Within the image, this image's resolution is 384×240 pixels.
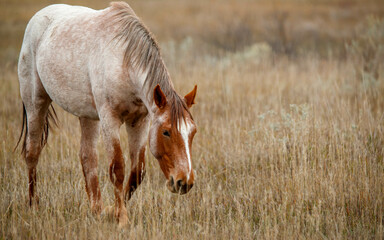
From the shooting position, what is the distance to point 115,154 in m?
3.89

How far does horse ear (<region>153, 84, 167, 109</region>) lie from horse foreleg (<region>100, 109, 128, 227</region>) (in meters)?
0.70

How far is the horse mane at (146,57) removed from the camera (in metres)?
3.32

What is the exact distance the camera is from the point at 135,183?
4148 mm

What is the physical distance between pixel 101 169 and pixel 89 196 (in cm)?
65

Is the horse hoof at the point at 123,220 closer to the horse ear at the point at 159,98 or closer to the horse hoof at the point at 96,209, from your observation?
the horse hoof at the point at 96,209

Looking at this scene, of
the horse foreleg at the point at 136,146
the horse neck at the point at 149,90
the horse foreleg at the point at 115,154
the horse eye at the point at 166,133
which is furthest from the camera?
the horse foreleg at the point at 136,146

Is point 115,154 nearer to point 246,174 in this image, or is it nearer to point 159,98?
point 159,98

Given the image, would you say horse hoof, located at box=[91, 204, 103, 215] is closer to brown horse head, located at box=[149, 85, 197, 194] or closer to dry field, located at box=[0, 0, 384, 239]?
dry field, located at box=[0, 0, 384, 239]

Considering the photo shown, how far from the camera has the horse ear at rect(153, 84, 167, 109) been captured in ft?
10.6

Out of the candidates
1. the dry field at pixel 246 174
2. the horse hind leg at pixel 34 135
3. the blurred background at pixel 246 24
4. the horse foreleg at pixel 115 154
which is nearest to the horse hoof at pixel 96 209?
the dry field at pixel 246 174

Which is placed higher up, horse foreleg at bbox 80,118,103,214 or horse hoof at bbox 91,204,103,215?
horse foreleg at bbox 80,118,103,214

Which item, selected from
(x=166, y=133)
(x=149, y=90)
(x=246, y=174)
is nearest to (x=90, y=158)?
(x=149, y=90)

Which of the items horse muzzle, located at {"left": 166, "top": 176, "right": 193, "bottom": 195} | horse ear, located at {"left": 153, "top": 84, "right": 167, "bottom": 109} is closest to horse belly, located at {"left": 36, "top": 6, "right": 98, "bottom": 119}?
horse ear, located at {"left": 153, "top": 84, "right": 167, "bottom": 109}

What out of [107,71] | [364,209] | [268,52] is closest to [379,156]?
[364,209]
